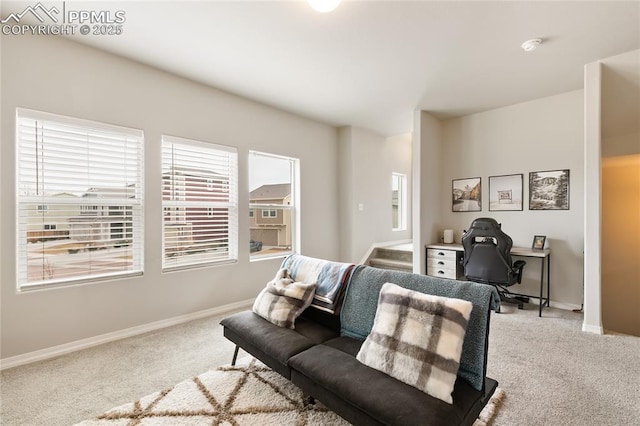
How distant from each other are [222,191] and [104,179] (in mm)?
1222

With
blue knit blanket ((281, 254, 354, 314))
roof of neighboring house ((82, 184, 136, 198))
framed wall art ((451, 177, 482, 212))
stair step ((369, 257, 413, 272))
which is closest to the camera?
blue knit blanket ((281, 254, 354, 314))

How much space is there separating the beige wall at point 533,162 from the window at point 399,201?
161cm

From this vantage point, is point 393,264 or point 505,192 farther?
point 393,264

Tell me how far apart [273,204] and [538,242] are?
3628 millimetres

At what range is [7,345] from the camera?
2242 mm

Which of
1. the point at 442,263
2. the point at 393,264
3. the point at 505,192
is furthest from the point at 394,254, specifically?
the point at 505,192

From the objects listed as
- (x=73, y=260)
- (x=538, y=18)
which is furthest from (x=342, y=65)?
(x=73, y=260)

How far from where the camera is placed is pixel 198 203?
3.40 meters

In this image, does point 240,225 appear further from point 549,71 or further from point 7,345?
point 549,71

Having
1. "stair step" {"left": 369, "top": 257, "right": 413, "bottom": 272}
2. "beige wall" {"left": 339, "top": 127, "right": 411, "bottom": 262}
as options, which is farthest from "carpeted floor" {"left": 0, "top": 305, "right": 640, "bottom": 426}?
"beige wall" {"left": 339, "top": 127, "right": 411, "bottom": 262}

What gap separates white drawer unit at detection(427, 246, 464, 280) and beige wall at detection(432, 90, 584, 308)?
1.91 feet

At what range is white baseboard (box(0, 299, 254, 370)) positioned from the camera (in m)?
2.28

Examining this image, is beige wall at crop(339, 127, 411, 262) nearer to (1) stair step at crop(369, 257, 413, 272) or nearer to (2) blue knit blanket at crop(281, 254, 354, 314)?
(1) stair step at crop(369, 257, 413, 272)

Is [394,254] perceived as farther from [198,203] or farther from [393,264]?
[198,203]
